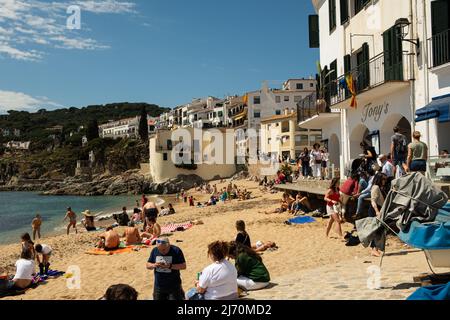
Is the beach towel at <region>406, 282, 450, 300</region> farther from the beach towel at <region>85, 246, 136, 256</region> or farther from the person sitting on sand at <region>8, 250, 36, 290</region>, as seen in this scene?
the beach towel at <region>85, 246, 136, 256</region>

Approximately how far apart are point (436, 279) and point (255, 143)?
70193 mm

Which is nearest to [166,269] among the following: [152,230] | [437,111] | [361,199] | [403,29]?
[361,199]

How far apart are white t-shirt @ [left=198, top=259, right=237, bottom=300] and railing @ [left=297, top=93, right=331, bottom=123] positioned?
17053mm

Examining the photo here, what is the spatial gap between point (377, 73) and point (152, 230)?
10301 millimetres

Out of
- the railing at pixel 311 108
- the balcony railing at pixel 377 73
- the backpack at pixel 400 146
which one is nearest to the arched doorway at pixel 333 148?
the railing at pixel 311 108

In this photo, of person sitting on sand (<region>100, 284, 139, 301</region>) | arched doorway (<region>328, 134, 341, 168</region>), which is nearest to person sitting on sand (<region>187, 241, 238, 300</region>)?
person sitting on sand (<region>100, 284, 139, 301</region>)

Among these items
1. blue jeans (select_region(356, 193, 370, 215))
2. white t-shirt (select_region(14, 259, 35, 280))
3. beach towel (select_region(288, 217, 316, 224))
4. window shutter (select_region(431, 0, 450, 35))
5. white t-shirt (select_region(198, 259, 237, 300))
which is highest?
window shutter (select_region(431, 0, 450, 35))

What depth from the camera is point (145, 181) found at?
7856cm

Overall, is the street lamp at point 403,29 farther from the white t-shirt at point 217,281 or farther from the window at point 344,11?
the white t-shirt at point 217,281

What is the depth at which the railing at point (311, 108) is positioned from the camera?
73.9 ft

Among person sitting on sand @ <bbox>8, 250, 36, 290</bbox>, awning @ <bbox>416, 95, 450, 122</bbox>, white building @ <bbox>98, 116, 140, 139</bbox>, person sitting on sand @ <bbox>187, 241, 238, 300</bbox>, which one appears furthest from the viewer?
white building @ <bbox>98, 116, 140, 139</bbox>

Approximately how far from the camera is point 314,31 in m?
25.3

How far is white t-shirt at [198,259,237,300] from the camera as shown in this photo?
6633 millimetres

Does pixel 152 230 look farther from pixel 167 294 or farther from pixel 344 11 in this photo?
pixel 344 11
